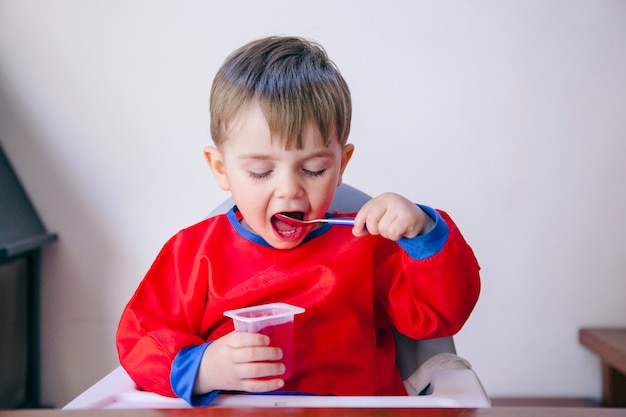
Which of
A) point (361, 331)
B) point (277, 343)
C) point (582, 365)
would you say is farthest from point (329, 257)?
point (582, 365)

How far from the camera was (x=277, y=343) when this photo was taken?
880 millimetres

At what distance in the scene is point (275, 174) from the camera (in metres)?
1.01

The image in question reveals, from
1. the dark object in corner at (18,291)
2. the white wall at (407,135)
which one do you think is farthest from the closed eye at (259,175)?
the dark object in corner at (18,291)

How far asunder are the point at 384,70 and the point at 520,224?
0.61 m

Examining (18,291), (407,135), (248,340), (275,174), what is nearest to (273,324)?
(248,340)

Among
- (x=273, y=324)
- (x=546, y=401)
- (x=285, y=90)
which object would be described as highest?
(x=285, y=90)

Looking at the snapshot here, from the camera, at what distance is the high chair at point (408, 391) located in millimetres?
858

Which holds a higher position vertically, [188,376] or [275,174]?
[275,174]

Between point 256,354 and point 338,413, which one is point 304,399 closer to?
point 256,354

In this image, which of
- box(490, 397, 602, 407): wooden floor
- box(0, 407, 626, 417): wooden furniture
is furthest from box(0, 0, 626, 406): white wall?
box(0, 407, 626, 417): wooden furniture

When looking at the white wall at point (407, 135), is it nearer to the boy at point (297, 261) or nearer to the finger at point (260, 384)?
the boy at point (297, 261)

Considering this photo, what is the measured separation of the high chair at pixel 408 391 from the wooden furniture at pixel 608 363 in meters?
0.98

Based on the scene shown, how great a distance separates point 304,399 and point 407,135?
1244 millimetres

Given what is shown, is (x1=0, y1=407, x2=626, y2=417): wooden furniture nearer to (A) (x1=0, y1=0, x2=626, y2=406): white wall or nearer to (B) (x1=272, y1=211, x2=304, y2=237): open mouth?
(B) (x1=272, y1=211, x2=304, y2=237): open mouth
